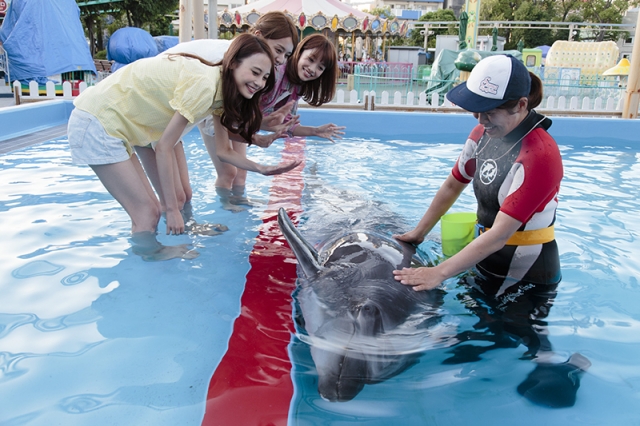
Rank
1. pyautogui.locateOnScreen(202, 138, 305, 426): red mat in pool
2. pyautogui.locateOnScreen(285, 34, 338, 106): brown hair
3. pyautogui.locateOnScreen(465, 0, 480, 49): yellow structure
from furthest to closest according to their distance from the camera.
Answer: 1. pyautogui.locateOnScreen(465, 0, 480, 49): yellow structure
2. pyautogui.locateOnScreen(285, 34, 338, 106): brown hair
3. pyautogui.locateOnScreen(202, 138, 305, 426): red mat in pool

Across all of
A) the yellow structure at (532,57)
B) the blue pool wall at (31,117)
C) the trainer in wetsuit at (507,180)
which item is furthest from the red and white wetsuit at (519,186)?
the yellow structure at (532,57)

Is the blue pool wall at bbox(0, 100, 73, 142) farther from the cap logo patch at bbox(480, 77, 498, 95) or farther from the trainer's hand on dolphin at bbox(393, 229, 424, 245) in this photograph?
the cap logo patch at bbox(480, 77, 498, 95)

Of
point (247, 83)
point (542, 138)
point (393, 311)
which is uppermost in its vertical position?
point (247, 83)

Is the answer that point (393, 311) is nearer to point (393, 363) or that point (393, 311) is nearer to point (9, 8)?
point (393, 363)

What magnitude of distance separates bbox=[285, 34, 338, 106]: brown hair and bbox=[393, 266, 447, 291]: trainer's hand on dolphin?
1.96 meters

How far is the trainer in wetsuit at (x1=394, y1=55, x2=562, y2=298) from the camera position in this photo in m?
2.40

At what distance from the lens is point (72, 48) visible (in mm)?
15398

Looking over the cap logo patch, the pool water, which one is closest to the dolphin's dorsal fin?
the pool water

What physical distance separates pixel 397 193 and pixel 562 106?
716cm

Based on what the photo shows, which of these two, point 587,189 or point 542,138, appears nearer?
point 542,138

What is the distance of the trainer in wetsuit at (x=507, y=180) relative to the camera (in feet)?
7.87

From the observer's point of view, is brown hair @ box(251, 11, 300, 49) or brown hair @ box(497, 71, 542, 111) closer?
brown hair @ box(497, 71, 542, 111)

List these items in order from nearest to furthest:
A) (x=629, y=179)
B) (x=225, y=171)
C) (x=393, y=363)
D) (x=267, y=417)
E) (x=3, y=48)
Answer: (x=267, y=417) → (x=393, y=363) → (x=225, y=171) → (x=629, y=179) → (x=3, y=48)

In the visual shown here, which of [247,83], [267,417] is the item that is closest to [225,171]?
[247,83]
